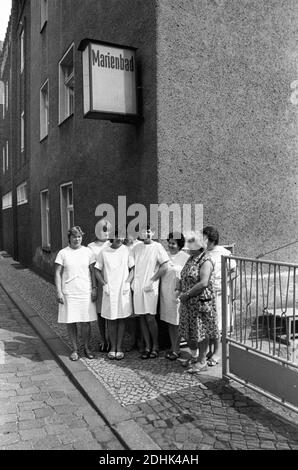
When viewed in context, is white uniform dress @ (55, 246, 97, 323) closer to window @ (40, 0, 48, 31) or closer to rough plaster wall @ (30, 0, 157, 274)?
rough plaster wall @ (30, 0, 157, 274)

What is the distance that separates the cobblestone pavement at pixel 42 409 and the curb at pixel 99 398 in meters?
0.07

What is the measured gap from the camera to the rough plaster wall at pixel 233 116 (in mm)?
5969

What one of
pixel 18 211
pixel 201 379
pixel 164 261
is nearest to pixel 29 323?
pixel 164 261

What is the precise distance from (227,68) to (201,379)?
441cm

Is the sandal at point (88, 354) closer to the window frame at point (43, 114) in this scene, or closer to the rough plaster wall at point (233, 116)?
the rough plaster wall at point (233, 116)

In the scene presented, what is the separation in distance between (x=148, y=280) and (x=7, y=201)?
20.5 metres

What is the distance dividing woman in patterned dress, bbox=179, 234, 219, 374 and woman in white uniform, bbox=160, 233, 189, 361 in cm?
36

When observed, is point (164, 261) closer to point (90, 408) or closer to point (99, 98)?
point (90, 408)

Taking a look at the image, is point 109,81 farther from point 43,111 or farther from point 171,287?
point 43,111

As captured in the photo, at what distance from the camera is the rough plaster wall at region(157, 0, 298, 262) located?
5969 millimetres
